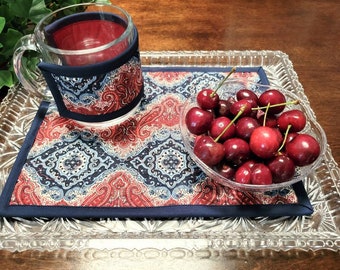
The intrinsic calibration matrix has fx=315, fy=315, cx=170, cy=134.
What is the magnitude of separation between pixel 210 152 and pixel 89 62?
201 mm

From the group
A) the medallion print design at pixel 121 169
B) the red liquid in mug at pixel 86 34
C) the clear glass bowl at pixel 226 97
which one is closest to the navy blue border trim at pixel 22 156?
the medallion print design at pixel 121 169

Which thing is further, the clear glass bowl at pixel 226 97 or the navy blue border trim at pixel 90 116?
the navy blue border trim at pixel 90 116

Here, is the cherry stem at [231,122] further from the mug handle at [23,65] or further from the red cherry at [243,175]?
the mug handle at [23,65]

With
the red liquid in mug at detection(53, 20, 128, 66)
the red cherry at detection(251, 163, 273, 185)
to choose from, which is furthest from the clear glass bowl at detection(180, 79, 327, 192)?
the red liquid in mug at detection(53, 20, 128, 66)

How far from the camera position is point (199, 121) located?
413 millimetres

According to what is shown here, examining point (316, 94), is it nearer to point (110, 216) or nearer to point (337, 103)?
point (337, 103)

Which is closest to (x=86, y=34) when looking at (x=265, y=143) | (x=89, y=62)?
(x=89, y=62)

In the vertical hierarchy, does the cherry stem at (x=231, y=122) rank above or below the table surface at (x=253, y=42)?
above

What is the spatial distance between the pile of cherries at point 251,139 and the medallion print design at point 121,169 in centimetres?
4

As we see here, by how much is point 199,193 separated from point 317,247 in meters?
0.15

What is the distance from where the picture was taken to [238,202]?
1.28 feet

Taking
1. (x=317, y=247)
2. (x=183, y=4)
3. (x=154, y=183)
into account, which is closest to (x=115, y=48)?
(x=154, y=183)

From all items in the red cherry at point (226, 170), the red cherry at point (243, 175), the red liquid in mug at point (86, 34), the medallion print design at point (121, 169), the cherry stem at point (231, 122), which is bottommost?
the medallion print design at point (121, 169)

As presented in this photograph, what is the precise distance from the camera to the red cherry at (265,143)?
1.21 feet
